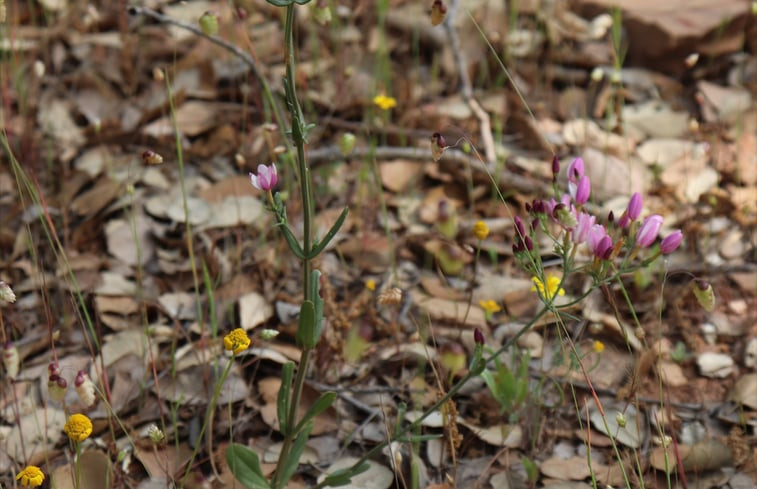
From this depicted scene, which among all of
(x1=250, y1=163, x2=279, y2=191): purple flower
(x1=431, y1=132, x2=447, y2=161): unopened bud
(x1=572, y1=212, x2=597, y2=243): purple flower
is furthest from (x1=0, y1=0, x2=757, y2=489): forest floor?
(x1=250, y1=163, x2=279, y2=191): purple flower

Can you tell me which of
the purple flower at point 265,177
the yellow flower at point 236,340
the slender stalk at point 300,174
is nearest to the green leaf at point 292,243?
the slender stalk at point 300,174

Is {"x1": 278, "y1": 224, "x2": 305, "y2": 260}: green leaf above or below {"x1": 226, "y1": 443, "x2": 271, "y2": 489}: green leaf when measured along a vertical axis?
above

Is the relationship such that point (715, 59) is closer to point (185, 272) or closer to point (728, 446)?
point (728, 446)

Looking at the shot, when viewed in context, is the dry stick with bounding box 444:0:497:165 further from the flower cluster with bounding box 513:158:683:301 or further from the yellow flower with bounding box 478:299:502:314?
the flower cluster with bounding box 513:158:683:301

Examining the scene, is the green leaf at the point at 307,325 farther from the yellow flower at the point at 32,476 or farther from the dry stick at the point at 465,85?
the dry stick at the point at 465,85

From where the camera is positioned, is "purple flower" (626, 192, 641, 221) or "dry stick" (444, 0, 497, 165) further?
"dry stick" (444, 0, 497, 165)

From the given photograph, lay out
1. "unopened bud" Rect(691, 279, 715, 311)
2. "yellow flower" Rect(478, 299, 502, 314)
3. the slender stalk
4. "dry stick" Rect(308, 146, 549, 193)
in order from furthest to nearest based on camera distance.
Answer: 1. "dry stick" Rect(308, 146, 549, 193)
2. "yellow flower" Rect(478, 299, 502, 314)
3. "unopened bud" Rect(691, 279, 715, 311)
4. the slender stalk

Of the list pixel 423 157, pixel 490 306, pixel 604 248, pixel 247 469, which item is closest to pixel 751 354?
pixel 490 306

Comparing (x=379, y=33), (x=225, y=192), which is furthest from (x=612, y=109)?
(x=225, y=192)
